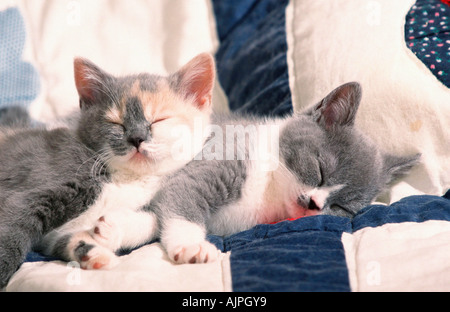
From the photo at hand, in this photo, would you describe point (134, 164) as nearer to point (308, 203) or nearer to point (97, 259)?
point (97, 259)

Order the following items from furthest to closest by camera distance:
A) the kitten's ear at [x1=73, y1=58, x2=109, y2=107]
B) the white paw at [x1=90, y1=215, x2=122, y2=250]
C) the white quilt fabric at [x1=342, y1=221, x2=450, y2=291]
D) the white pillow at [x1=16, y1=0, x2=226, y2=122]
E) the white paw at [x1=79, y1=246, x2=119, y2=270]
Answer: the white pillow at [x1=16, y1=0, x2=226, y2=122], the kitten's ear at [x1=73, y1=58, x2=109, y2=107], the white paw at [x1=90, y1=215, x2=122, y2=250], the white paw at [x1=79, y1=246, x2=119, y2=270], the white quilt fabric at [x1=342, y1=221, x2=450, y2=291]

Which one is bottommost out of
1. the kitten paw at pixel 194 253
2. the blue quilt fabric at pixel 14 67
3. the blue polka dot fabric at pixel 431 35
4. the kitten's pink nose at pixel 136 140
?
the kitten paw at pixel 194 253

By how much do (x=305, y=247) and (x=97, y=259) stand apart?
1.69 ft

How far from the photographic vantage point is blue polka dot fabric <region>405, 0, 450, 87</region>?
150 cm

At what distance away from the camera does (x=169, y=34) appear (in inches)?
86.8

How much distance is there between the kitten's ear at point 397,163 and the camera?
1.43 metres

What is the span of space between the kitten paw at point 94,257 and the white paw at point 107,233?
0.04 metres

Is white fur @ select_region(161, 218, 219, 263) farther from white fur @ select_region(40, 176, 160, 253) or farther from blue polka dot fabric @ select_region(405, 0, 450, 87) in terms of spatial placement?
blue polka dot fabric @ select_region(405, 0, 450, 87)

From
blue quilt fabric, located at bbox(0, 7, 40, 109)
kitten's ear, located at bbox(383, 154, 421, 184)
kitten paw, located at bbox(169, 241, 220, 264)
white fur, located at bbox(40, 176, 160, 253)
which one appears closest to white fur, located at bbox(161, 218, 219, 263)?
kitten paw, located at bbox(169, 241, 220, 264)

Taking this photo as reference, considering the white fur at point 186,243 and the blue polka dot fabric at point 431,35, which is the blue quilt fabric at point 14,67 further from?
the blue polka dot fabric at point 431,35

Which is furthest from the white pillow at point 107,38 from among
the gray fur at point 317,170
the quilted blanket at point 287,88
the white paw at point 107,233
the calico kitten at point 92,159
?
the white paw at point 107,233

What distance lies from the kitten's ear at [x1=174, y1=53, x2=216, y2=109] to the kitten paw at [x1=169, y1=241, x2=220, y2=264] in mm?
574

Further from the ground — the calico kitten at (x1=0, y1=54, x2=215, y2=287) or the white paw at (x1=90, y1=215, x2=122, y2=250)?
the calico kitten at (x1=0, y1=54, x2=215, y2=287)
